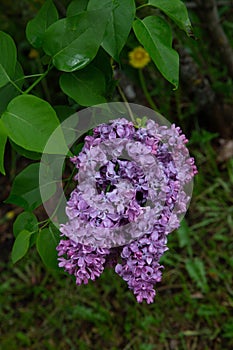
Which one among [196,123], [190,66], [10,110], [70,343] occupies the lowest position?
[70,343]

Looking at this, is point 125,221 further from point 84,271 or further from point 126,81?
point 126,81

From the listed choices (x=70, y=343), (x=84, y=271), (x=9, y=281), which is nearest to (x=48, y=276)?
(x=9, y=281)

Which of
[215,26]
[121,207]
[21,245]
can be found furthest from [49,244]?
[215,26]

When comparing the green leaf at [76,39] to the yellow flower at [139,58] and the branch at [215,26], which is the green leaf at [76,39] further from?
the yellow flower at [139,58]

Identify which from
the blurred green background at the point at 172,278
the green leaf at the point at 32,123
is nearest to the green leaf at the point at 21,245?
the green leaf at the point at 32,123

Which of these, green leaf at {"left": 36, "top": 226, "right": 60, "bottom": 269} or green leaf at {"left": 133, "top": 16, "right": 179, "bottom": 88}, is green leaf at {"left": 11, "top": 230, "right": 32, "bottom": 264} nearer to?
green leaf at {"left": 36, "top": 226, "right": 60, "bottom": 269}

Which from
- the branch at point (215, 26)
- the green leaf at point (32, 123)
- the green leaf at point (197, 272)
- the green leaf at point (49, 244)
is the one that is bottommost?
the green leaf at point (197, 272)
